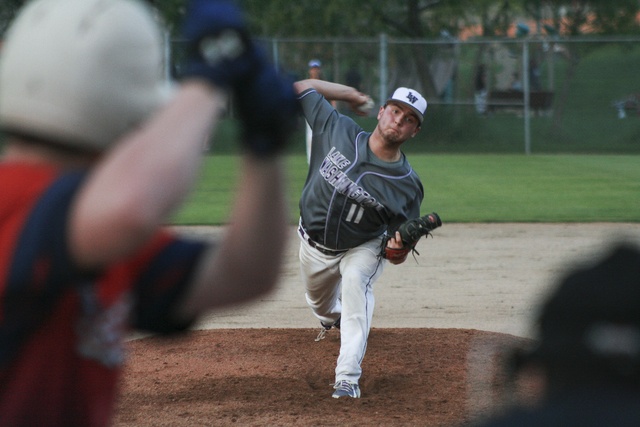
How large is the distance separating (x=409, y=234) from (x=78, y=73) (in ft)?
17.3

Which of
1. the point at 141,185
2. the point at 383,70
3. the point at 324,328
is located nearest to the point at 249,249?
the point at 141,185

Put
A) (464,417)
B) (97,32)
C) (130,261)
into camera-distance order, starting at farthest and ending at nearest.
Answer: (464,417)
(130,261)
(97,32)

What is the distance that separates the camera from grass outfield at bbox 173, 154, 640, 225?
574 inches

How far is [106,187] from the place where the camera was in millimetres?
1379

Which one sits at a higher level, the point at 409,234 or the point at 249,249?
the point at 249,249

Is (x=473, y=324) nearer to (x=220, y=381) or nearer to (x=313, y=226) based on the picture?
(x=313, y=226)

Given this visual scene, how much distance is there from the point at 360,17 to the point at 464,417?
83.0 ft

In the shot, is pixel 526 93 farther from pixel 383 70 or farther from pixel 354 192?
pixel 354 192

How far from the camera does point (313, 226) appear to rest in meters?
7.32

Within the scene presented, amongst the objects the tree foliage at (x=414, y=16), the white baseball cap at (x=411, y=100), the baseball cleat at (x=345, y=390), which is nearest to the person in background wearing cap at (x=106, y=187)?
the baseball cleat at (x=345, y=390)

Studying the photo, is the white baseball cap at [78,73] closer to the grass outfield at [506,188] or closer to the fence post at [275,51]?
the grass outfield at [506,188]

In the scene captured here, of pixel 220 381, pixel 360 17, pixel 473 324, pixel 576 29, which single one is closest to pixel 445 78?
pixel 360 17

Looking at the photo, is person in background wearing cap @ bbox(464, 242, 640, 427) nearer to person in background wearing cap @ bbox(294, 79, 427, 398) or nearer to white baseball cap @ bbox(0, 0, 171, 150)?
white baseball cap @ bbox(0, 0, 171, 150)

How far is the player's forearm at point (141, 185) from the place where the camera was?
4.47 feet
